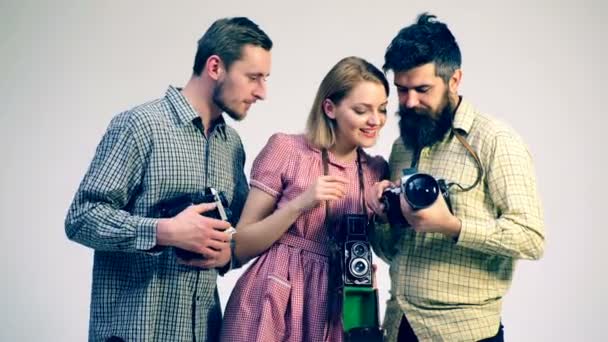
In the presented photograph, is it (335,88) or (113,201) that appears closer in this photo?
(113,201)

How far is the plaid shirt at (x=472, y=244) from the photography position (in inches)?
63.6

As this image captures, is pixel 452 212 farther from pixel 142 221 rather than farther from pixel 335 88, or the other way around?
pixel 142 221

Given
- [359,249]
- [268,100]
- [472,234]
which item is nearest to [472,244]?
[472,234]

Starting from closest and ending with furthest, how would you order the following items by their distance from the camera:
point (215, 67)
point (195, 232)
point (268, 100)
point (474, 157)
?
1. point (195, 232)
2. point (474, 157)
3. point (215, 67)
4. point (268, 100)

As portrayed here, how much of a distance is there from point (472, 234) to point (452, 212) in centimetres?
8

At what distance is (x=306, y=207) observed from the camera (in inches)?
67.7

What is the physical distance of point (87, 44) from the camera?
9.78 ft

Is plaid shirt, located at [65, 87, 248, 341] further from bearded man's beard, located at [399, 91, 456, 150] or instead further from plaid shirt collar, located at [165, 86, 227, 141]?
bearded man's beard, located at [399, 91, 456, 150]

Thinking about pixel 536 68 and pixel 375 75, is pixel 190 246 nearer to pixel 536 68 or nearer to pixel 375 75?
pixel 375 75

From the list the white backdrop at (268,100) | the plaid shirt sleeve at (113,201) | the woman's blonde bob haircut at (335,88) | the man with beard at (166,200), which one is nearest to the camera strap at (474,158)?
the woman's blonde bob haircut at (335,88)

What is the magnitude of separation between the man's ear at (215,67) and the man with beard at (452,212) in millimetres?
361

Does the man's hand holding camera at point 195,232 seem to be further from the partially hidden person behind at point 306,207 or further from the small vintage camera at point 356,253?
the small vintage camera at point 356,253
